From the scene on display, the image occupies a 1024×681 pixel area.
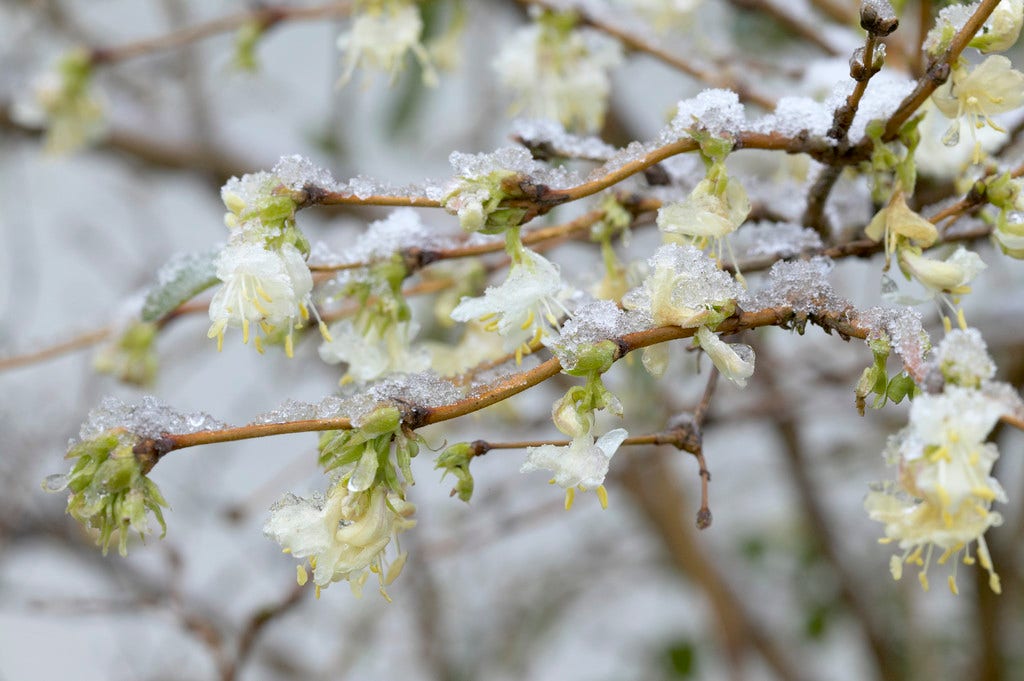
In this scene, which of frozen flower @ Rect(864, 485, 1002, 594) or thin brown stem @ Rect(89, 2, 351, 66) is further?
thin brown stem @ Rect(89, 2, 351, 66)

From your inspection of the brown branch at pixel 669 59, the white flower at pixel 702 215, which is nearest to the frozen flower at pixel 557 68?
the brown branch at pixel 669 59

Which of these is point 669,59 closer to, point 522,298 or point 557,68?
point 557,68

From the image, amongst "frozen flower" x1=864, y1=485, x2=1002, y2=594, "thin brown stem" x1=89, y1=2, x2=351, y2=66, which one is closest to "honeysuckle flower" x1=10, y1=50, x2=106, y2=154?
"thin brown stem" x1=89, y1=2, x2=351, y2=66

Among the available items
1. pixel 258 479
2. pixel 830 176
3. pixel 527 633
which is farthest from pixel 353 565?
pixel 258 479

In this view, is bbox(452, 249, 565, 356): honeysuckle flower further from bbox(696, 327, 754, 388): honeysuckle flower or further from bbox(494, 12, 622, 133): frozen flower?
bbox(494, 12, 622, 133): frozen flower

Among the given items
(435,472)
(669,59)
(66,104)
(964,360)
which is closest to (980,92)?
(964,360)

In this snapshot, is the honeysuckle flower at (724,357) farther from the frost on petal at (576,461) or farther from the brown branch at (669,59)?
the brown branch at (669,59)

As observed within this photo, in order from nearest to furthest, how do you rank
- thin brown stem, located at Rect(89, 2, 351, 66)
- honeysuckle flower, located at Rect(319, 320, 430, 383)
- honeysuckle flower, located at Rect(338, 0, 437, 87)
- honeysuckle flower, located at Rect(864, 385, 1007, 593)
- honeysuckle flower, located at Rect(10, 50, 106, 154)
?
honeysuckle flower, located at Rect(864, 385, 1007, 593), honeysuckle flower, located at Rect(319, 320, 430, 383), honeysuckle flower, located at Rect(338, 0, 437, 87), thin brown stem, located at Rect(89, 2, 351, 66), honeysuckle flower, located at Rect(10, 50, 106, 154)
